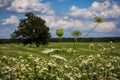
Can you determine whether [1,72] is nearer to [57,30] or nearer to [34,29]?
[57,30]

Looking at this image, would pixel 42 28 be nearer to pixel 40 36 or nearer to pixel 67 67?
pixel 40 36

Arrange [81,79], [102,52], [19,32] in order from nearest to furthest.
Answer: [81,79] < [102,52] < [19,32]

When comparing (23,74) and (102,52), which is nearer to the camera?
(23,74)

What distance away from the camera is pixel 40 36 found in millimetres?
92062

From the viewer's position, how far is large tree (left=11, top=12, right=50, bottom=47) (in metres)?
90.8

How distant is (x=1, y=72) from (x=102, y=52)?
5.53m

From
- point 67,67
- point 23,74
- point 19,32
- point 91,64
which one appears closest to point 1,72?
point 23,74

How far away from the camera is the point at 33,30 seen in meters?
93.1

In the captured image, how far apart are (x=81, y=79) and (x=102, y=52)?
162 inches

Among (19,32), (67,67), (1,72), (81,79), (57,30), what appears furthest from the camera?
(19,32)

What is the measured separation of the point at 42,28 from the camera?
91062mm

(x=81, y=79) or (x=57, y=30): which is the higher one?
(x=57, y=30)

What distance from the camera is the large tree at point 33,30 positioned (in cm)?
9081

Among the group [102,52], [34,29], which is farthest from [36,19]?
[102,52]
